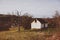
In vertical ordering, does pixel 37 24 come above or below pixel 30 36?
above

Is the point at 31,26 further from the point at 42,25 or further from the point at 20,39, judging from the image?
the point at 20,39

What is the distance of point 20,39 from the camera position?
17906 mm

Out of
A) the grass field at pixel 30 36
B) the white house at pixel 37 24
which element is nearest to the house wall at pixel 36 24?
the white house at pixel 37 24

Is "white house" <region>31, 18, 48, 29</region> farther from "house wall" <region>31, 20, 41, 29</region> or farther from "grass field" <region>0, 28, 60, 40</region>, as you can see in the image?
"grass field" <region>0, 28, 60, 40</region>

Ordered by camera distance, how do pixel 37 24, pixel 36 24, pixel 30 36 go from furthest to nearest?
pixel 36 24
pixel 37 24
pixel 30 36

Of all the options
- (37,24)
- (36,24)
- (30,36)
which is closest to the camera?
(30,36)

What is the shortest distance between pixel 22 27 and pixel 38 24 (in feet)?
14.2

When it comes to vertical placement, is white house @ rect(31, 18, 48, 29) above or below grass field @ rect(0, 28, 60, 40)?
above

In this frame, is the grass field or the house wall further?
the house wall

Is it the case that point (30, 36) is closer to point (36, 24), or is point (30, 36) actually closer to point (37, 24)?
point (37, 24)

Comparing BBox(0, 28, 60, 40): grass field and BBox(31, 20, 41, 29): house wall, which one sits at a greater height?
BBox(31, 20, 41, 29): house wall

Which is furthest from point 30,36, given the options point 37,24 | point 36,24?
point 36,24

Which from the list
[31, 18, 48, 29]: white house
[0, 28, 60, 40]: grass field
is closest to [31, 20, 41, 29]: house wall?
[31, 18, 48, 29]: white house

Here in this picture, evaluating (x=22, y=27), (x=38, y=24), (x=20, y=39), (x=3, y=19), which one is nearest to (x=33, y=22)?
(x=38, y=24)
